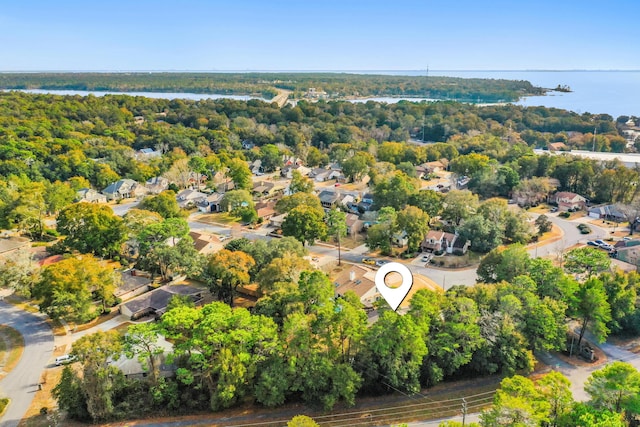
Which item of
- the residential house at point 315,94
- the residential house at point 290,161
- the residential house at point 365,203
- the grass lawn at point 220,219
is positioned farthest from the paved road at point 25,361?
the residential house at point 315,94

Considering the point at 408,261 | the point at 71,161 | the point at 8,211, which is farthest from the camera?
the point at 71,161

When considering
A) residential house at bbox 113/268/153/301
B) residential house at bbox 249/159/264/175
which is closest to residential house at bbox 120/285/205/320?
residential house at bbox 113/268/153/301

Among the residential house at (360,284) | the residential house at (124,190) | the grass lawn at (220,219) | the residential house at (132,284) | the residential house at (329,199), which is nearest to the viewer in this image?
the residential house at (360,284)

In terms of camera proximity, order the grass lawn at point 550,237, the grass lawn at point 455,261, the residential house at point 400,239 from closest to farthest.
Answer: the grass lawn at point 455,261 < the residential house at point 400,239 < the grass lawn at point 550,237

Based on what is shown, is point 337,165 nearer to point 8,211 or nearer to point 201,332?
point 8,211

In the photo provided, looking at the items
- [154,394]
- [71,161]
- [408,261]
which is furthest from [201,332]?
[71,161]

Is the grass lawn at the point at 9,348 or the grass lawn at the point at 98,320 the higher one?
the grass lawn at the point at 9,348

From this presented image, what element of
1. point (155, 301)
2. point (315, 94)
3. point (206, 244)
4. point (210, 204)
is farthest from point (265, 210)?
point (315, 94)

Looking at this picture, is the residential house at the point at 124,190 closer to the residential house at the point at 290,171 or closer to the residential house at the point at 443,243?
the residential house at the point at 290,171
